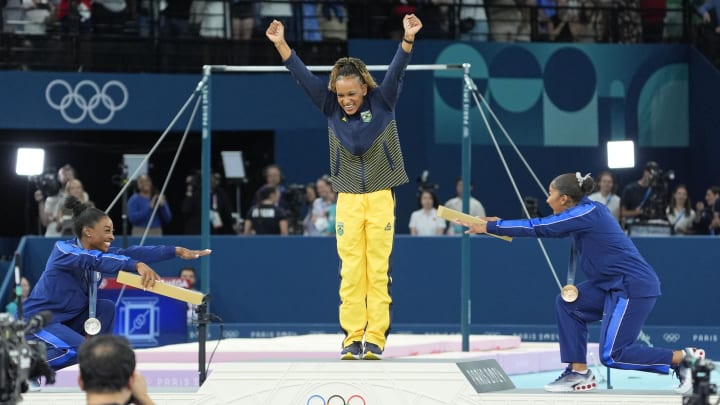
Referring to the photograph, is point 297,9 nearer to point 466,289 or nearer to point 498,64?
point 498,64

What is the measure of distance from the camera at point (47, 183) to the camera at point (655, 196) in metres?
6.60

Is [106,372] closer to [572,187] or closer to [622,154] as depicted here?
[572,187]

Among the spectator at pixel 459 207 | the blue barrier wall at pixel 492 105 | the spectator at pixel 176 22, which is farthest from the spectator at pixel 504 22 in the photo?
the spectator at pixel 176 22

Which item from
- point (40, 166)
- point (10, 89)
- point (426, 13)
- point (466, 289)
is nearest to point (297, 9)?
Result: point (426, 13)

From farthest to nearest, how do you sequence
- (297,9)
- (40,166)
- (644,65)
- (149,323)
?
(644,65) < (297,9) < (149,323) < (40,166)

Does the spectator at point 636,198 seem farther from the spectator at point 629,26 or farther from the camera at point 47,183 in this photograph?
the camera at point 47,183

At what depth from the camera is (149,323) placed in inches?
606

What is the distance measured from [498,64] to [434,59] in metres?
0.98

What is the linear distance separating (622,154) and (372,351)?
5572 mm

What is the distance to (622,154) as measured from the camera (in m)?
13.7

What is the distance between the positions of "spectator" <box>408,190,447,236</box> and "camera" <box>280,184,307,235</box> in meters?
1.31

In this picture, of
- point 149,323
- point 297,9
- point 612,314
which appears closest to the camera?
point 612,314

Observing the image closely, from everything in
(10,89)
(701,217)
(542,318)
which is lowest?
(542,318)

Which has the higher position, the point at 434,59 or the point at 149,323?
the point at 434,59
